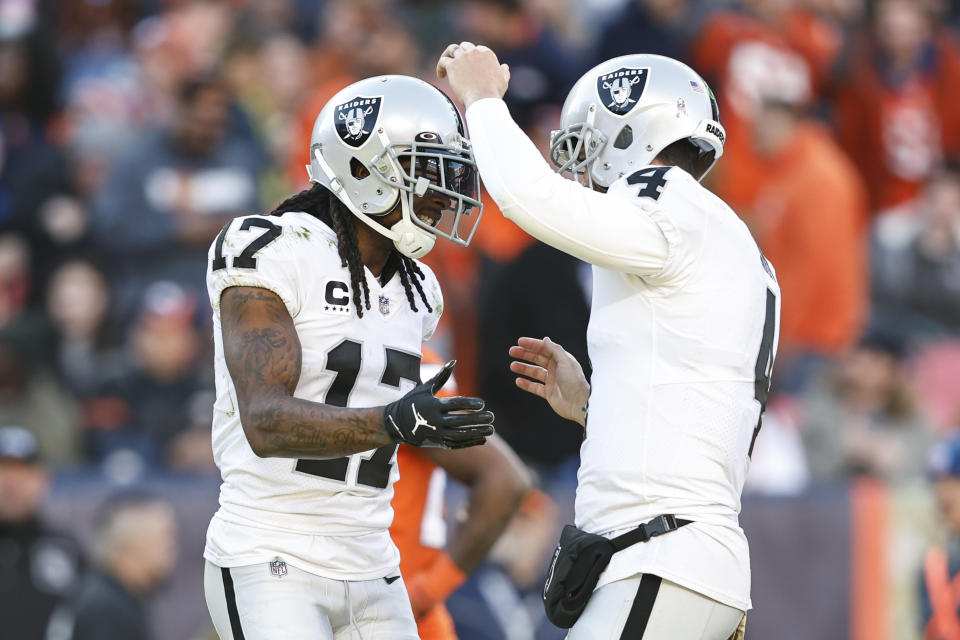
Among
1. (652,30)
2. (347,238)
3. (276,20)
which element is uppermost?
(652,30)

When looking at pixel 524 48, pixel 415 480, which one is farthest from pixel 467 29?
pixel 415 480

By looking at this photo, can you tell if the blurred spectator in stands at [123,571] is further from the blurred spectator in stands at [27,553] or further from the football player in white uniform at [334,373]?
the football player in white uniform at [334,373]

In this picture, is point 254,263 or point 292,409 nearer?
point 292,409

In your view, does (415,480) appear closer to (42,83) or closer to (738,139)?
(738,139)

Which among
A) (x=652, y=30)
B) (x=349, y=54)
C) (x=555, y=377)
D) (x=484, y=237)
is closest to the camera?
(x=555, y=377)

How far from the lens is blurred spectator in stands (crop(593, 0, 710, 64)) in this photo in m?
9.32

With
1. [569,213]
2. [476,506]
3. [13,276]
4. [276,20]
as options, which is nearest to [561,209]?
[569,213]

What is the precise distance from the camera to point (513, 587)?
21.9 ft

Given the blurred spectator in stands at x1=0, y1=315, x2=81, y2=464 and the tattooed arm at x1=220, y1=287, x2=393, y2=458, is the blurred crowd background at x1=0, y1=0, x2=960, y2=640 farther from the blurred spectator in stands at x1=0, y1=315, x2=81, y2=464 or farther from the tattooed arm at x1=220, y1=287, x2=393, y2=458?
the tattooed arm at x1=220, y1=287, x2=393, y2=458

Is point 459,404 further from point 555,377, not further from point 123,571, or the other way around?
point 123,571

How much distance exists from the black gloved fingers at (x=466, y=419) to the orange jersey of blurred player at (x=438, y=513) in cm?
146

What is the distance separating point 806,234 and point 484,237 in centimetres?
181

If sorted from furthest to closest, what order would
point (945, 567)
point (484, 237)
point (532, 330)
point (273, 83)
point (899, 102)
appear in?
point (273, 83), point (899, 102), point (484, 237), point (532, 330), point (945, 567)

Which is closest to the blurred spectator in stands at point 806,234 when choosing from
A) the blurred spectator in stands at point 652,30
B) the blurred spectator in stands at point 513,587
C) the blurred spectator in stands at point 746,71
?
the blurred spectator in stands at point 746,71
